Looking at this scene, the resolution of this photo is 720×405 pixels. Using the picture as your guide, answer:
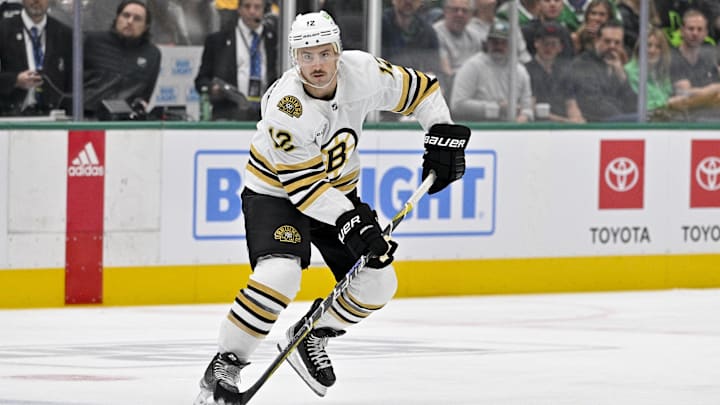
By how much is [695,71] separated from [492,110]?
1.31 m

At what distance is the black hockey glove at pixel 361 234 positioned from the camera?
467cm

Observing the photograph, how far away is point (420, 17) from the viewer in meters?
8.38

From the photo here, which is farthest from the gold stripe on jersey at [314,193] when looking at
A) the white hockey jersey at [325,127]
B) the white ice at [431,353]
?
the white ice at [431,353]

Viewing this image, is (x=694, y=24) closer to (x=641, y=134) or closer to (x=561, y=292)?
(x=641, y=134)

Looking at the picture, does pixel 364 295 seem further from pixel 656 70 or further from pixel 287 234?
pixel 656 70

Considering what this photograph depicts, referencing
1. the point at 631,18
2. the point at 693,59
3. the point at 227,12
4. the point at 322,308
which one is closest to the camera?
the point at 322,308

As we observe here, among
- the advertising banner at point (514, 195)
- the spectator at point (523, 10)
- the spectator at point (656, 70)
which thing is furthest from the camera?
the spectator at point (656, 70)

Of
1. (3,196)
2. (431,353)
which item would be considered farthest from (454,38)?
(431,353)

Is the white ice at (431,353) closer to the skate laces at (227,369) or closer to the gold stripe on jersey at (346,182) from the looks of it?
the skate laces at (227,369)

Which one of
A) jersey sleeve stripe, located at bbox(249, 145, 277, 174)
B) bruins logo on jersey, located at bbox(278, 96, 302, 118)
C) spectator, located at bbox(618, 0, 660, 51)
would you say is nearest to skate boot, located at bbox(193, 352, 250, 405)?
jersey sleeve stripe, located at bbox(249, 145, 277, 174)

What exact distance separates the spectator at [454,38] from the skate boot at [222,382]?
387cm

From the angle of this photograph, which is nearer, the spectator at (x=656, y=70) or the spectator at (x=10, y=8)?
the spectator at (x=10, y=8)

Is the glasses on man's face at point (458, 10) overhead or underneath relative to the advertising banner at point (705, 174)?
overhead

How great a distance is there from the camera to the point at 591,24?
883 centimetres
